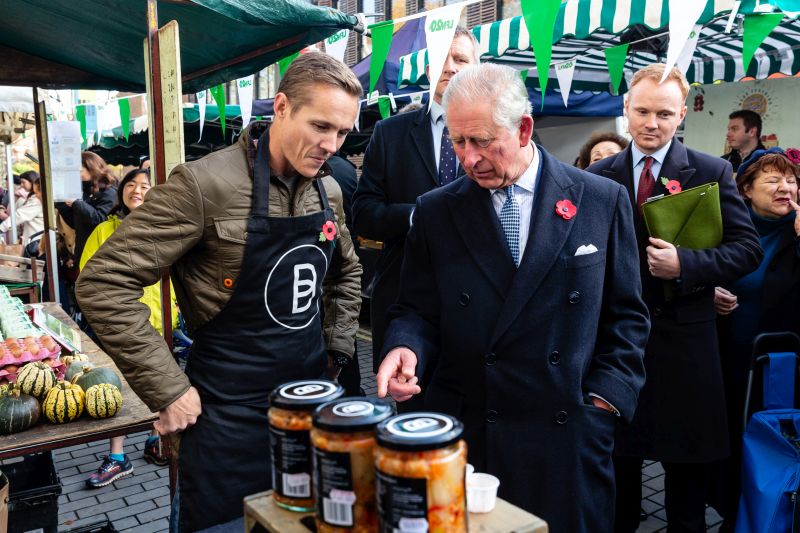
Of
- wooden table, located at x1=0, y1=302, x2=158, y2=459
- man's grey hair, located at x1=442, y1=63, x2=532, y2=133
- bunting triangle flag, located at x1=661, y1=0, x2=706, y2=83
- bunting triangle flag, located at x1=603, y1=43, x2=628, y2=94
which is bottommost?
wooden table, located at x1=0, y1=302, x2=158, y2=459

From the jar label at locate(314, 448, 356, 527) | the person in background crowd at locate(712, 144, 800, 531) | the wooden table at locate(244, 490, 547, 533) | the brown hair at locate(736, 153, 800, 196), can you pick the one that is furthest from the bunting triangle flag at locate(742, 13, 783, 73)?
the jar label at locate(314, 448, 356, 527)

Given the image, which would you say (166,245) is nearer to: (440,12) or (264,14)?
(264,14)

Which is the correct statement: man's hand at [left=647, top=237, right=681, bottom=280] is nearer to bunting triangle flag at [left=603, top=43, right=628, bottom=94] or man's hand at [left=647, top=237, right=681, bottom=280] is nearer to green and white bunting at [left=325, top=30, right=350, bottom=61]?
green and white bunting at [left=325, top=30, right=350, bottom=61]

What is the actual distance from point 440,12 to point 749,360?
Answer: 3438 mm

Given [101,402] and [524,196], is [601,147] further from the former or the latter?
[101,402]

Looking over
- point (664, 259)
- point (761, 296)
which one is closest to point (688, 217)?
point (664, 259)

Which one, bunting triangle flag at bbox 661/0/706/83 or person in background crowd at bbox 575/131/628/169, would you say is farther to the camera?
person in background crowd at bbox 575/131/628/169

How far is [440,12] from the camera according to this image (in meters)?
5.38

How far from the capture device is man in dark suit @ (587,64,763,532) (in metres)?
3.12

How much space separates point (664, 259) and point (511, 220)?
1.12 metres

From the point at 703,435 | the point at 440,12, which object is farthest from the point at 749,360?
the point at 440,12

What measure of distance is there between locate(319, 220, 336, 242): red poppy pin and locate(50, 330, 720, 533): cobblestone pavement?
8.58 feet

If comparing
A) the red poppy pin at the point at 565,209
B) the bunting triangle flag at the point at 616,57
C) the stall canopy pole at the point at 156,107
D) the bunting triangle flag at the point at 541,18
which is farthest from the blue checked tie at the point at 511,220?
the bunting triangle flag at the point at 616,57

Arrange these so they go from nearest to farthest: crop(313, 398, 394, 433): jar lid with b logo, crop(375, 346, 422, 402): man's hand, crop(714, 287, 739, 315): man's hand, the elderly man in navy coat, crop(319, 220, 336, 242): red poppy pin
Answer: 1. crop(313, 398, 394, 433): jar lid with b logo
2. crop(375, 346, 422, 402): man's hand
3. the elderly man in navy coat
4. crop(319, 220, 336, 242): red poppy pin
5. crop(714, 287, 739, 315): man's hand
